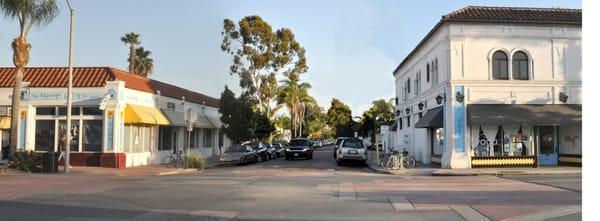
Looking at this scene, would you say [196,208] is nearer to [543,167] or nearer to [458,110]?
[458,110]

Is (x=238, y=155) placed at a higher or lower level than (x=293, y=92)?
lower

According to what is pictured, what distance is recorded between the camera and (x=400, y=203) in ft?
43.7

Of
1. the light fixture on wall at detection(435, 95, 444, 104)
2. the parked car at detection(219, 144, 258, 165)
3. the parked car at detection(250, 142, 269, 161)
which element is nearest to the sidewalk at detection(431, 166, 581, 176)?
the light fixture on wall at detection(435, 95, 444, 104)

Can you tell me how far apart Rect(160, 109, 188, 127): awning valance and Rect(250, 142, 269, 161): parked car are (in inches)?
206

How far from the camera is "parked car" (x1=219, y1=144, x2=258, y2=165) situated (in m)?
34.4

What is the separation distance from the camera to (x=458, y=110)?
27453 mm

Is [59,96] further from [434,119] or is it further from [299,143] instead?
[434,119]

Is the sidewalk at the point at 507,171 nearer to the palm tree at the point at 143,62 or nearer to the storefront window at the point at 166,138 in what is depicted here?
the storefront window at the point at 166,138

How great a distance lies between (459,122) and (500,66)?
12.8ft

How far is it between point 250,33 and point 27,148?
27.4 meters

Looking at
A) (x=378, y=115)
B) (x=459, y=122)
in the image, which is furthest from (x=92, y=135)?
(x=378, y=115)

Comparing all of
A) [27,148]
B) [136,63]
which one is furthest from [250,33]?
[27,148]

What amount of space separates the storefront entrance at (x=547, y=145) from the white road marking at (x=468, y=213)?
1852 cm
